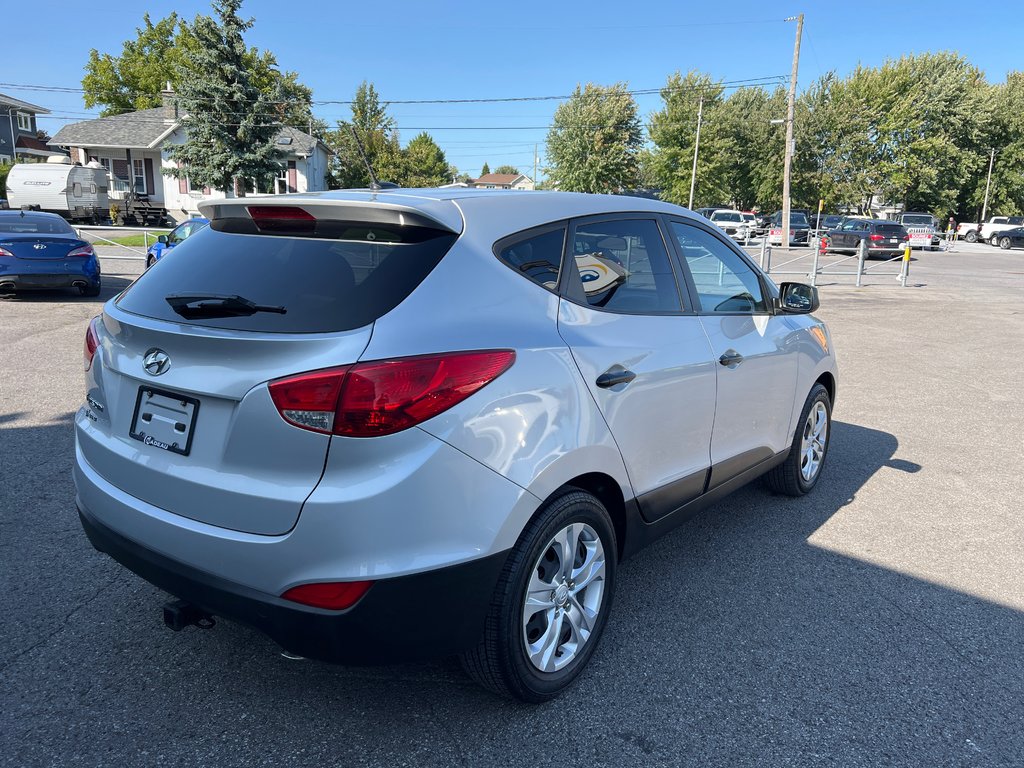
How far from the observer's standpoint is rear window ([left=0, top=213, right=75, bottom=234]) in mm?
12336

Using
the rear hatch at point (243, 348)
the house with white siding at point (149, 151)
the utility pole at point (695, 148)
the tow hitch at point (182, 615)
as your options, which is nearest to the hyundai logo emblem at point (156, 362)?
the rear hatch at point (243, 348)

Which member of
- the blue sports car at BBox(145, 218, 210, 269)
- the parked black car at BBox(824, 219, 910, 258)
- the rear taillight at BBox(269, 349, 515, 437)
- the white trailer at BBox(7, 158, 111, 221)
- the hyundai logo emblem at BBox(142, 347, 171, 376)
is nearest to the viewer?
the rear taillight at BBox(269, 349, 515, 437)

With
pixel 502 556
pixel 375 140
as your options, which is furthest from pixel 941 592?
pixel 375 140

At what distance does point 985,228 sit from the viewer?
49.2m

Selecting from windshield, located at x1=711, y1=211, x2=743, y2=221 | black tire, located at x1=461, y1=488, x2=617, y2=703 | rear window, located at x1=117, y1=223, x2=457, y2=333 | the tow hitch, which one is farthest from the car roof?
windshield, located at x1=711, y1=211, x2=743, y2=221

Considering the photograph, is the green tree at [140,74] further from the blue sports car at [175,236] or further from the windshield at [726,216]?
the blue sports car at [175,236]

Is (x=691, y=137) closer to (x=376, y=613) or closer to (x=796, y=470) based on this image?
(x=796, y=470)

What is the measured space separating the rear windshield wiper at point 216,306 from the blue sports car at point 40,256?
11.6 meters

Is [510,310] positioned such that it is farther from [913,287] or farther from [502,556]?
[913,287]

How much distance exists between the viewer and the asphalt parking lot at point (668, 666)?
2521mm

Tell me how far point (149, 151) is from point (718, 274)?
5105cm

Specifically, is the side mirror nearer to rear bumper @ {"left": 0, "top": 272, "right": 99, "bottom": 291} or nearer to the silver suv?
the silver suv

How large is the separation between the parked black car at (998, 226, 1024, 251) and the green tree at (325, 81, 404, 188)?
3884 cm

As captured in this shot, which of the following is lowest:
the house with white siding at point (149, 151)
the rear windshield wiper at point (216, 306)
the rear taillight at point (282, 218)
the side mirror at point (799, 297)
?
the side mirror at point (799, 297)
